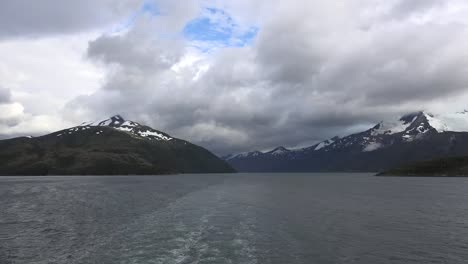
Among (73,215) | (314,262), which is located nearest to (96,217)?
(73,215)

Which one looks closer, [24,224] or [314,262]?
[314,262]

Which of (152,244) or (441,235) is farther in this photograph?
(441,235)

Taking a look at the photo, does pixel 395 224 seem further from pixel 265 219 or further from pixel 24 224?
pixel 24 224

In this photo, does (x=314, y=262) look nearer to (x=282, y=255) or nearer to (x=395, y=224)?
(x=282, y=255)

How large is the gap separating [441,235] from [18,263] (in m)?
62.0

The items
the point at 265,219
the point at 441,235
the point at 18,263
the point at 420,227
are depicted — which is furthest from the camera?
the point at 265,219

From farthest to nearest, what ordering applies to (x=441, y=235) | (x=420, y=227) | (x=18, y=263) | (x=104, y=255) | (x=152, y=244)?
(x=420, y=227) < (x=441, y=235) < (x=152, y=244) < (x=104, y=255) < (x=18, y=263)

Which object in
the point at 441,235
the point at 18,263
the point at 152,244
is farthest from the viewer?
the point at 441,235

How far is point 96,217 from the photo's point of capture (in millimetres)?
81500

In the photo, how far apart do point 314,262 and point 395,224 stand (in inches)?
1476

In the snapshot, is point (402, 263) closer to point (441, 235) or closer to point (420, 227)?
point (441, 235)

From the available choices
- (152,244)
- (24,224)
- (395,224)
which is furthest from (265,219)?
(24,224)

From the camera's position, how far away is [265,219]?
263 feet

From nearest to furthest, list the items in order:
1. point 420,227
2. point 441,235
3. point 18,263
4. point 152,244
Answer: point 18,263 → point 152,244 → point 441,235 → point 420,227
